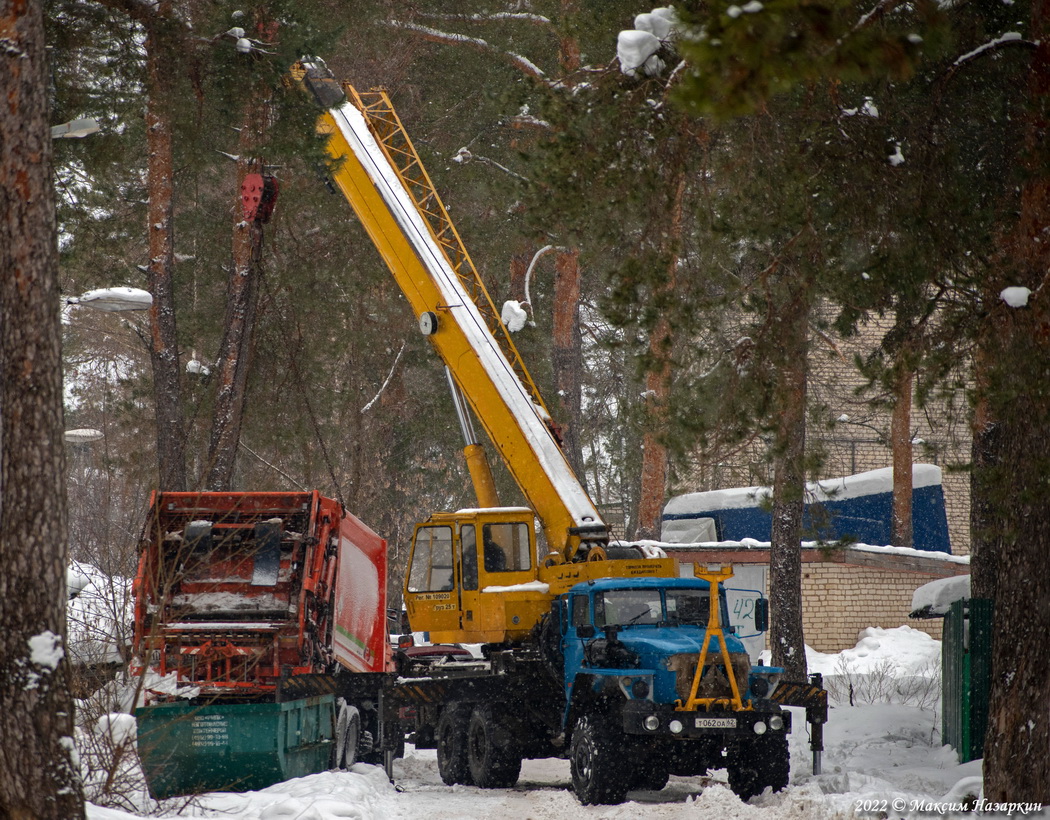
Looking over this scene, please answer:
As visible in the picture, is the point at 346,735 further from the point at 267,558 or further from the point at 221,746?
the point at 221,746

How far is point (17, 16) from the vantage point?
23.7 feet

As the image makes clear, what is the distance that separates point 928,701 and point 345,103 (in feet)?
42.8

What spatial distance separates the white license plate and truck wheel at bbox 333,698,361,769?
14.5 feet

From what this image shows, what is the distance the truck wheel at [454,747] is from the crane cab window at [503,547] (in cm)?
163

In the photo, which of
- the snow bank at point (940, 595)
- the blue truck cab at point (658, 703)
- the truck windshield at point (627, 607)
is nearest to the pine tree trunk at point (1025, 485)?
the blue truck cab at point (658, 703)

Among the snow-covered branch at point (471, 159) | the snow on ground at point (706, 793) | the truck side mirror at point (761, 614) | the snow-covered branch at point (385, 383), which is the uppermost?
the snow-covered branch at point (471, 159)

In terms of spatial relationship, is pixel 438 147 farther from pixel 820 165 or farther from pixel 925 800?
pixel 925 800

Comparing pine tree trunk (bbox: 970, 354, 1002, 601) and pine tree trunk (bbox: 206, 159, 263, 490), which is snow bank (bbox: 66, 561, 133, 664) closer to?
pine tree trunk (bbox: 206, 159, 263, 490)

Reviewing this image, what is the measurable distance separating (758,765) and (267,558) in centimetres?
526

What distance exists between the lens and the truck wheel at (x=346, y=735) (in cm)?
1351

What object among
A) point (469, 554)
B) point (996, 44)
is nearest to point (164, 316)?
point (469, 554)

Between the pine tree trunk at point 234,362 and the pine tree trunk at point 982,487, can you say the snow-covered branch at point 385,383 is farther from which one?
the pine tree trunk at point 982,487

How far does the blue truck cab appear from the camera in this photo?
11.0 metres

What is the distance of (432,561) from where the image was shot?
14.6 meters
